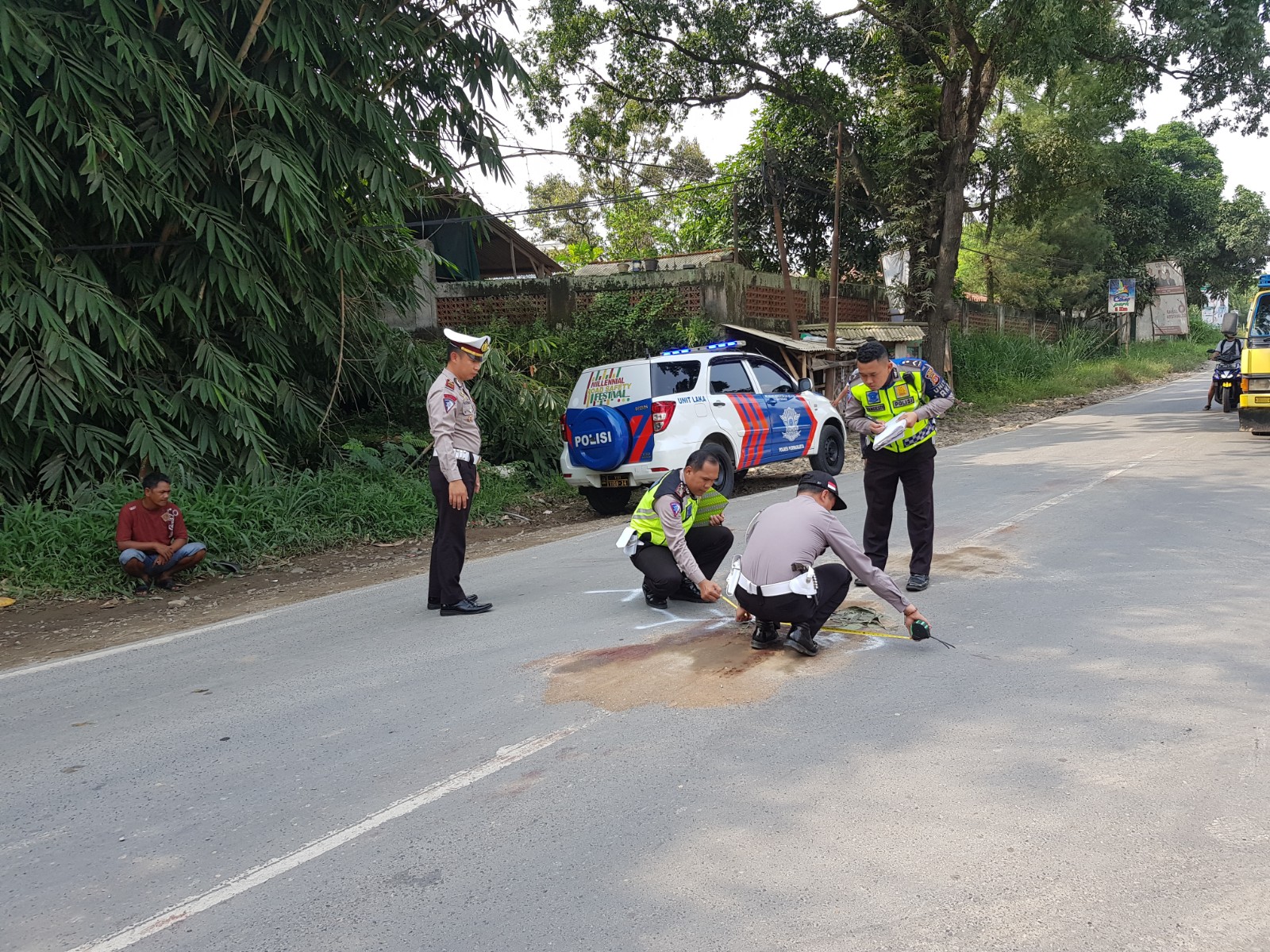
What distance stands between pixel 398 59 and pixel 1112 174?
2318cm

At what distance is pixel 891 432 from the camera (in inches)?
255

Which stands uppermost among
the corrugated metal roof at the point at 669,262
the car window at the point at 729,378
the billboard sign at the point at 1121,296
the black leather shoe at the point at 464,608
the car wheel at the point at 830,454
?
the corrugated metal roof at the point at 669,262

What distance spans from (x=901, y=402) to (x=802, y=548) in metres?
1.82

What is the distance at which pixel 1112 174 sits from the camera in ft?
90.2

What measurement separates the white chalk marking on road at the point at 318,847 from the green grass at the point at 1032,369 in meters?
21.7

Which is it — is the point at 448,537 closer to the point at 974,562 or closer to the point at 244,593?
the point at 244,593

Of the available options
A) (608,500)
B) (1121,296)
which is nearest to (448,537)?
(608,500)

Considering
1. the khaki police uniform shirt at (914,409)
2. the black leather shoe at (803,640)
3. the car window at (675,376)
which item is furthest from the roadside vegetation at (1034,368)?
the black leather shoe at (803,640)

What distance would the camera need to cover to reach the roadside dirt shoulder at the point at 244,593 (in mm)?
7113

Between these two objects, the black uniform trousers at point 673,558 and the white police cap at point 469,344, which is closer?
the black uniform trousers at point 673,558

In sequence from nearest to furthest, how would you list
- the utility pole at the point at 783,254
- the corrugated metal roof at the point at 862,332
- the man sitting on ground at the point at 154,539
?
the man sitting on ground at the point at 154,539 → the utility pole at the point at 783,254 → the corrugated metal roof at the point at 862,332

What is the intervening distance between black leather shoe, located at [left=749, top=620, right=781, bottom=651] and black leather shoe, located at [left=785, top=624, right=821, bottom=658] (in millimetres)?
149

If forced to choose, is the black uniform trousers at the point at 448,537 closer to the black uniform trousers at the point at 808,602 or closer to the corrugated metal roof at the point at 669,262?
the black uniform trousers at the point at 808,602

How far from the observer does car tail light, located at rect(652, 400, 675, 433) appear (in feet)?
36.6
